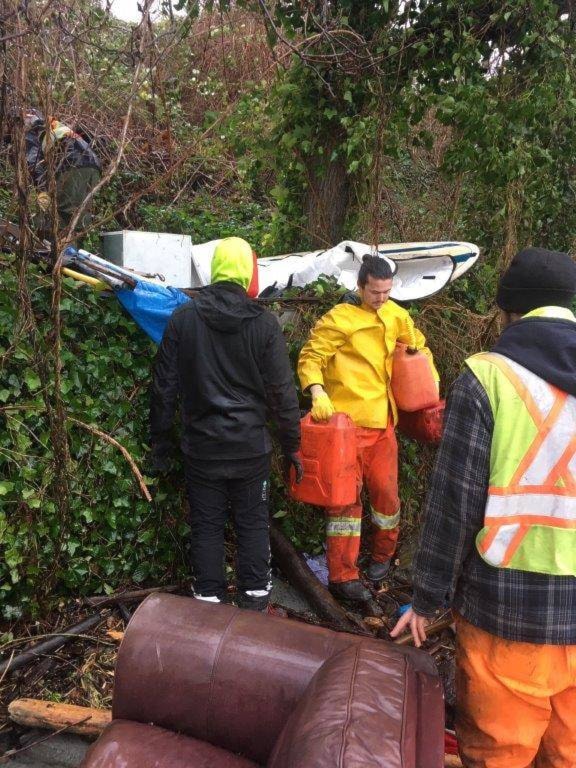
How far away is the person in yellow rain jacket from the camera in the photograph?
142 inches

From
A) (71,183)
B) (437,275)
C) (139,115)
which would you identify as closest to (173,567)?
(437,275)

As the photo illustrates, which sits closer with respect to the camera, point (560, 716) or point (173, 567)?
point (560, 716)

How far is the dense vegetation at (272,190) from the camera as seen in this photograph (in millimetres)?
2799

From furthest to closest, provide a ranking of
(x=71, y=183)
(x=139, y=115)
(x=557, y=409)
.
A: (x=139, y=115)
(x=71, y=183)
(x=557, y=409)

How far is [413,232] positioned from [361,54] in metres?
1.78

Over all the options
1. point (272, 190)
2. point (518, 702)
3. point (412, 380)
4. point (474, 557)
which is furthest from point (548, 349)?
point (272, 190)

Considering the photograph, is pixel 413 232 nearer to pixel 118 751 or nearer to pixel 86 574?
pixel 86 574

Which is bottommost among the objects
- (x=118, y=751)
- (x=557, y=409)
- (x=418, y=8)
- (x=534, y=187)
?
(x=118, y=751)

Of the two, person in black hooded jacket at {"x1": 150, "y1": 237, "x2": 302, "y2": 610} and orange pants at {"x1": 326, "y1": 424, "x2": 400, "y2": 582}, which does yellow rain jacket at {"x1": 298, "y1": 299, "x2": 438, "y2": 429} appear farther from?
person in black hooded jacket at {"x1": 150, "y1": 237, "x2": 302, "y2": 610}

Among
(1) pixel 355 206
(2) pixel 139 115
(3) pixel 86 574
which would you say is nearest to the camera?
(3) pixel 86 574

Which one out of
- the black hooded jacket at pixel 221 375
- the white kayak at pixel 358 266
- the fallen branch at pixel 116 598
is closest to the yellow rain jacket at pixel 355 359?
the black hooded jacket at pixel 221 375

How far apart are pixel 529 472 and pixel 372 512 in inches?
88.0

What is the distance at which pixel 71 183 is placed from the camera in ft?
15.7

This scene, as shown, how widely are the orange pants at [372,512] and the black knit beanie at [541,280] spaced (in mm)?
1855
